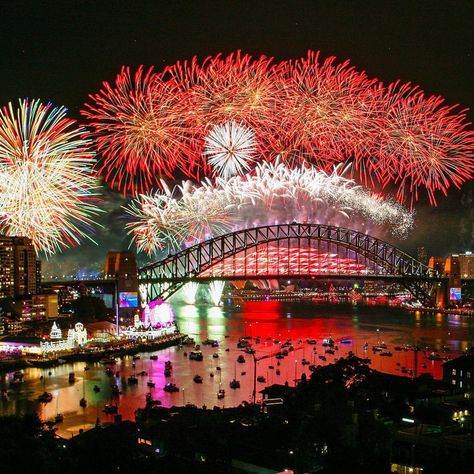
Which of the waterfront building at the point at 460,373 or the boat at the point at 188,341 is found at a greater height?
the waterfront building at the point at 460,373

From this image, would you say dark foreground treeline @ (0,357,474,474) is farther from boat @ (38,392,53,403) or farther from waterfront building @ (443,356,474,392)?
boat @ (38,392,53,403)

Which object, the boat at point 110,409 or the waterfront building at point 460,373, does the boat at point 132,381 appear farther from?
the waterfront building at point 460,373

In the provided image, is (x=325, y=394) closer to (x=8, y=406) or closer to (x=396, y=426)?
(x=396, y=426)

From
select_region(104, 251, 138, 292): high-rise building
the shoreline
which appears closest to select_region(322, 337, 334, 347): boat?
the shoreline

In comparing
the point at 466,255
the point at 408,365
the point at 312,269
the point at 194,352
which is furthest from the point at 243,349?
the point at 466,255

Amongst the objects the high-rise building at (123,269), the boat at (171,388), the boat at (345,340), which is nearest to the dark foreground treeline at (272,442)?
the boat at (171,388)

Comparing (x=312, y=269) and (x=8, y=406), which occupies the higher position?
(x=312, y=269)

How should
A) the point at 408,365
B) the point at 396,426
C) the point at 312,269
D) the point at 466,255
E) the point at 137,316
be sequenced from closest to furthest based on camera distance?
the point at 396,426 < the point at 408,365 < the point at 137,316 < the point at 312,269 < the point at 466,255

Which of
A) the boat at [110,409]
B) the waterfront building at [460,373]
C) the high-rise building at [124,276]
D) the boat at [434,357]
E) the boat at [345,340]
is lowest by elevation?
the boat at [110,409]
